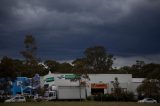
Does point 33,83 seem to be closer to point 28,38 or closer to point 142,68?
point 28,38

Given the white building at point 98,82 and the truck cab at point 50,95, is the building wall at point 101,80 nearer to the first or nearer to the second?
the white building at point 98,82

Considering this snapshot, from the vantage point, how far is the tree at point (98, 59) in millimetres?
133887

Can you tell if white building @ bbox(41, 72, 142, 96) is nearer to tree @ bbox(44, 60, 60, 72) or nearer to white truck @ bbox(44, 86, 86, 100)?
white truck @ bbox(44, 86, 86, 100)

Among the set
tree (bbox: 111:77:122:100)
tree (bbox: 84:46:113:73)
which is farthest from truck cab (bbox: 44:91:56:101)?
tree (bbox: 84:46:113:73)

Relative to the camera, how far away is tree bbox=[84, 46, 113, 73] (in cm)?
13389

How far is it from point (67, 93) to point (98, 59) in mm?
49965

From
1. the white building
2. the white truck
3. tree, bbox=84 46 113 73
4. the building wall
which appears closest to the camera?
the white truck

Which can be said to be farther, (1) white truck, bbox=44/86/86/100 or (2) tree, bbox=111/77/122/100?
(1) white truck, bbox=44/86/86/100

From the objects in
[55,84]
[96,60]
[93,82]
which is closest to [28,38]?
[55,84]

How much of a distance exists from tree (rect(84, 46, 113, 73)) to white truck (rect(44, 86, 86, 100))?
4503 cm

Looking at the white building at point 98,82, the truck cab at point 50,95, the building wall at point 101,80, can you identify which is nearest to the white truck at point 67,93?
the truck cab at point 50,95

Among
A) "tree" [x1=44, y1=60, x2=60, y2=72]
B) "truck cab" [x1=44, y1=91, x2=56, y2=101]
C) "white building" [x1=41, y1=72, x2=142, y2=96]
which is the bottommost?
"truck cab" [x1=44, y1=91, x2=56, y2=101]

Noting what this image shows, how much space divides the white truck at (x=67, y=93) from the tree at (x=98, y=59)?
4503cm

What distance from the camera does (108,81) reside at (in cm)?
9450
